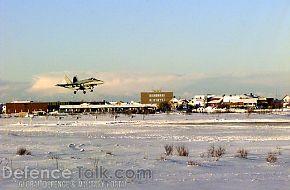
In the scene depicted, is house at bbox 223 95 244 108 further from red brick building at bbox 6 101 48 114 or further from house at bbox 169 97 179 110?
red brick building at bbox 6 101 48 114

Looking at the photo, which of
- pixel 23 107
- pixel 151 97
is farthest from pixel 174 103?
pixel 23 107

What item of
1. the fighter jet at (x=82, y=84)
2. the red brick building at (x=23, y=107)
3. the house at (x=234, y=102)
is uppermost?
the house at (x=234, y=102)

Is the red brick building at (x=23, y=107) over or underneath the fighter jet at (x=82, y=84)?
over

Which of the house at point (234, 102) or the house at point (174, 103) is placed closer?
the house at point (234, 102)

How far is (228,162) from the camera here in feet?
53.7

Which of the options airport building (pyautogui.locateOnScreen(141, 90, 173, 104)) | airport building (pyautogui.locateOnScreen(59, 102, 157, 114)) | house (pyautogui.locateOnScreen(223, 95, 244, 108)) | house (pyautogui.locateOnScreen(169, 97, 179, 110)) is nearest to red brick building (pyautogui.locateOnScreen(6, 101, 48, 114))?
airport building (pyautogui.locateOnScreen(59, 102, 157, 114))

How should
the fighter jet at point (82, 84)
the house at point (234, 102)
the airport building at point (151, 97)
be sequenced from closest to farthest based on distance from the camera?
the fighter jet at point (82, 84) < the house at point (234, 102) < the airport building at point (151, 97)

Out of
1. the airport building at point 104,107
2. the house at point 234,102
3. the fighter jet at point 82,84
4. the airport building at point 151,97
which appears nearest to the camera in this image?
the fighter jet at point 82,84

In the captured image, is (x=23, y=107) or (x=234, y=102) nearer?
(x=23, y=107)

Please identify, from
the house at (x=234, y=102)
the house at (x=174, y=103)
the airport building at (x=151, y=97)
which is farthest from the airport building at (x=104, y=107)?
the house at (x=234, y=102)

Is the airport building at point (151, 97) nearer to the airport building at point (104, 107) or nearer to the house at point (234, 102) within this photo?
the airport building at point (104, 107)

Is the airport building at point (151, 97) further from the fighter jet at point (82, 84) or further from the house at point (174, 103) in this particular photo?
the fighter jet at point (82, 84)

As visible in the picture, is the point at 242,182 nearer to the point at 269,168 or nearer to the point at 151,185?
the point at 151,185

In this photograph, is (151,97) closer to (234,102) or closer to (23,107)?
(234,102)
